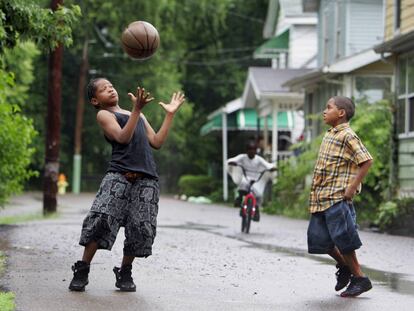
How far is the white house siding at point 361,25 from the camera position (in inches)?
1219

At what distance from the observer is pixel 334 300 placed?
8.77 metres

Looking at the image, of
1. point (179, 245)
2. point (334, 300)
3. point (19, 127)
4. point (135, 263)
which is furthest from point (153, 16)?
point (334, 300)

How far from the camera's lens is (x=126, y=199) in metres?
8.88

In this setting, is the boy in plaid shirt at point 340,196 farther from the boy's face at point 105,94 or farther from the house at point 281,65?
the house at point 281,65

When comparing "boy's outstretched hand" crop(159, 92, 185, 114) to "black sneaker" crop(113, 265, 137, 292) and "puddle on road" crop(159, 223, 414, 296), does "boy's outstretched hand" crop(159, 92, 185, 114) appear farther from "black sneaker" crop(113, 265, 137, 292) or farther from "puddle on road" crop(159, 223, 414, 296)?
"puddle on road" crop(159, 223, 414, 296)

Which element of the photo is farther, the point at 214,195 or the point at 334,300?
the point at 214,195

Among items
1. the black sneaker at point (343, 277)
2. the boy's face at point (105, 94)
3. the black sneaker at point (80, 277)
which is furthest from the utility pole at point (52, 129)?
the black sneaker at point (343, 277)

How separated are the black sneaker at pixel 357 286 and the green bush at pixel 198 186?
34.7 meters

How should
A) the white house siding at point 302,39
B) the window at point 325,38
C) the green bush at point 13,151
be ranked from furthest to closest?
the white house siding at point 302,39, the window at point 325,38, the green bush at point 13,151

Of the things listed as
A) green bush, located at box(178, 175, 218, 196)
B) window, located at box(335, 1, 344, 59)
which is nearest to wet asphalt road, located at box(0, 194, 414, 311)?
window, located at box(335, 1, 344, 59)

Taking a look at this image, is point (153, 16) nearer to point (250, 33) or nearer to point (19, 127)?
point (250, 33)

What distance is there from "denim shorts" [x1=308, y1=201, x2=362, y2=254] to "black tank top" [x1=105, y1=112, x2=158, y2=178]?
148cm

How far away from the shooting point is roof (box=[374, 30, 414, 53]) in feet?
67.7

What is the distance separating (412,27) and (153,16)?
24920 millimetres
